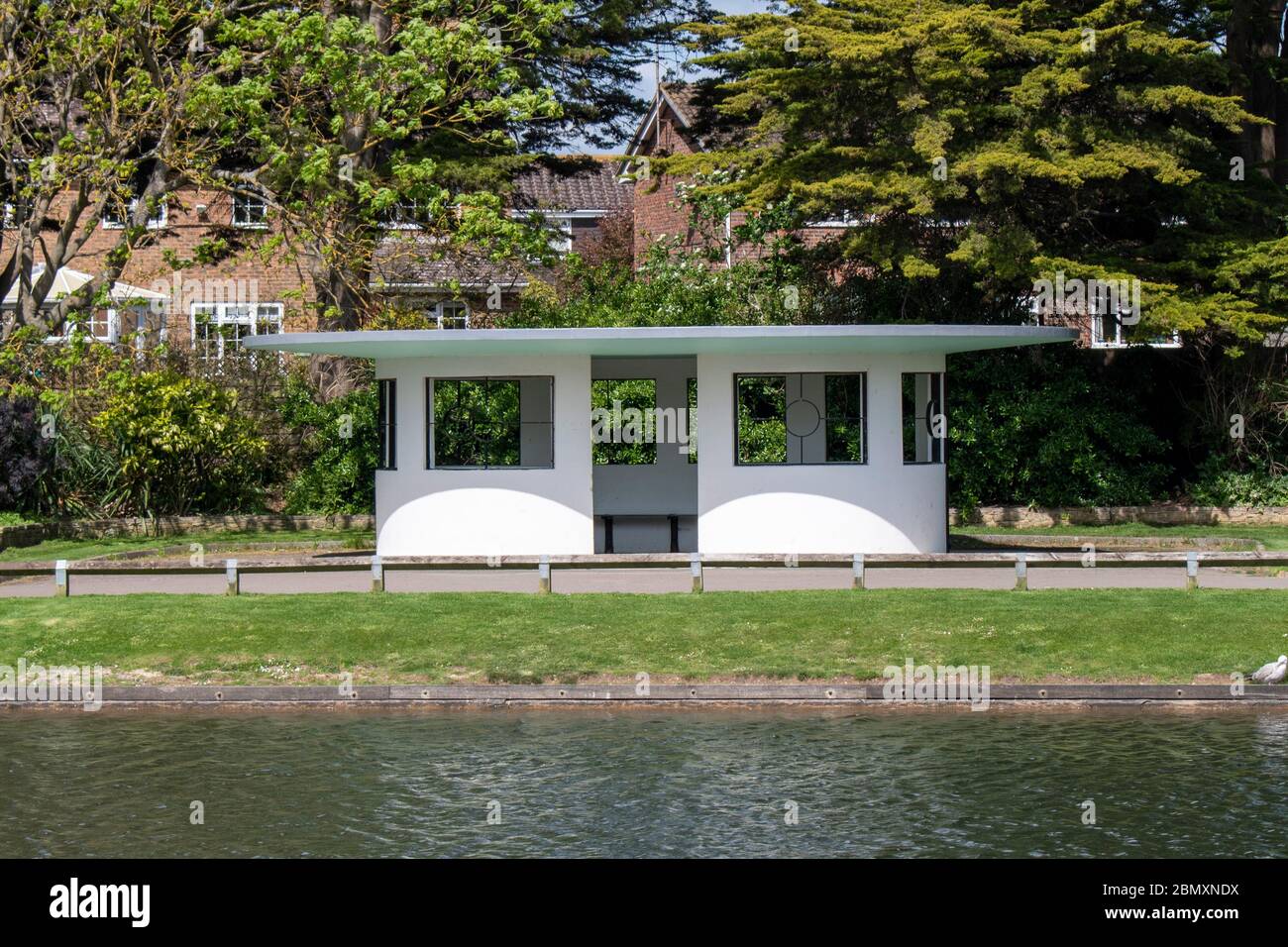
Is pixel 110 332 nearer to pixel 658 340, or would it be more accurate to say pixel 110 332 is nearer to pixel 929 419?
pixel 658 340

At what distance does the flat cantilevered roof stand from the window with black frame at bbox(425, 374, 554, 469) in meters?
0.99

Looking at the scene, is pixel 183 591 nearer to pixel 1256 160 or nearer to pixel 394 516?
pixel 394 516

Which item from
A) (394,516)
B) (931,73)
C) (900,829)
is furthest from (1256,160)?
(900,829)

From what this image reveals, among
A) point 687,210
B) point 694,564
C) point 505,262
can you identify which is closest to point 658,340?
point 694,564

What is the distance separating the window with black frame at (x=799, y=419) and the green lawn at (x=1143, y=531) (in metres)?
2.79

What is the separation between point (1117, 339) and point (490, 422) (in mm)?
15588

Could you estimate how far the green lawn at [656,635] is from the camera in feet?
51.9

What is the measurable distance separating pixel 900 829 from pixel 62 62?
20.9m

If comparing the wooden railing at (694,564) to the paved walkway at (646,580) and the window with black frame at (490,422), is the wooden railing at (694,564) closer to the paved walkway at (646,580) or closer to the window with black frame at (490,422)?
the paved walkway at (646,580)

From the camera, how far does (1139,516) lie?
3056 centimetres

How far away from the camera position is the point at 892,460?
23.4 metres

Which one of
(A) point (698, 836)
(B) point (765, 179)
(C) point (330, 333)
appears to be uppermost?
(B) point (765, 179)

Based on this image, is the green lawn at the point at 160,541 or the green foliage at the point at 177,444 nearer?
the green lawn at the point at 160,541

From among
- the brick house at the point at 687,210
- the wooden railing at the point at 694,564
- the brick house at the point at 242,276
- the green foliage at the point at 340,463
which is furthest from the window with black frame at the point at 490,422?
the brick house at the point at 687,210
